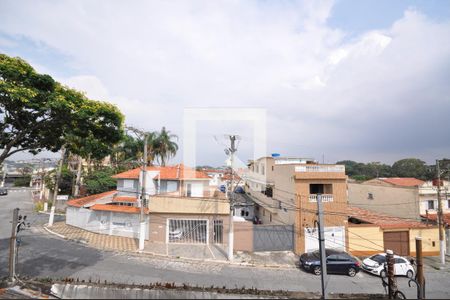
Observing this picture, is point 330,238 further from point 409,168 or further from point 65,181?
point 409,168

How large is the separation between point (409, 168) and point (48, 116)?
8721 cm

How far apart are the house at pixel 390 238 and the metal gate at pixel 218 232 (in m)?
10.2

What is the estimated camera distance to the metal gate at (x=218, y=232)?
814 inches

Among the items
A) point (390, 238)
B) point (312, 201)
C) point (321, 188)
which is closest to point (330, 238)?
point (312, 201)

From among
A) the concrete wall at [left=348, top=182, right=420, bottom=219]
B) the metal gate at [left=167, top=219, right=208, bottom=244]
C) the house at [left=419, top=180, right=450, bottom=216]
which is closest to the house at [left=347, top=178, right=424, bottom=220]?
the concrete wall at [left=348, top=182, right=420, bottom=219]

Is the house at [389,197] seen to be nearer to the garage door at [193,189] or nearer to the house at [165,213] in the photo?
the house at [165,213]

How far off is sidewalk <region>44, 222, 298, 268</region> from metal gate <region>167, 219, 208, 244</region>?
520 mm

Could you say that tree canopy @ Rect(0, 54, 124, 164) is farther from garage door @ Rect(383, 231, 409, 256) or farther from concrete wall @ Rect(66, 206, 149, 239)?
garage door @ Rect(383, 231, 409, 256)

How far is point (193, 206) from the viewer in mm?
20484

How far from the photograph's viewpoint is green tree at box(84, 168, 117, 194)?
3531 cm

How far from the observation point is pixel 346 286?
49.0 feet

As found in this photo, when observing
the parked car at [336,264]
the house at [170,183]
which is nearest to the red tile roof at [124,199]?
the house at [170,183]

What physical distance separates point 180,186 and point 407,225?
20.5m

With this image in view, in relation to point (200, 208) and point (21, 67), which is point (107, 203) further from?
point (21, 67)
